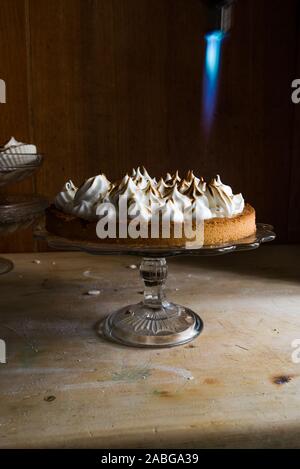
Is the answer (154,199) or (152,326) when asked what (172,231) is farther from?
(152,326)

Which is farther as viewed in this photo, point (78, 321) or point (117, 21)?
point (117, 21)

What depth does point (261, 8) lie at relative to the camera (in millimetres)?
1135

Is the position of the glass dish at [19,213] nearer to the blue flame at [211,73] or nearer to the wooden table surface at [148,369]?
the wooden table surface at [148,369]

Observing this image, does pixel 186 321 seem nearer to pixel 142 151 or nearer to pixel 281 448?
pixel 281 448

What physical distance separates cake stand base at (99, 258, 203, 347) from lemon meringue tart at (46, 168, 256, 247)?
133mm

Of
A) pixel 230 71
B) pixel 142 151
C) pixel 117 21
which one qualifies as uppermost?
pixel 117 21

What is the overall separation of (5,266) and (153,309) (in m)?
0.44

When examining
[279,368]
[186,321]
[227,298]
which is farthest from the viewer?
[227,298]

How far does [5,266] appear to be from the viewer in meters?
1.08

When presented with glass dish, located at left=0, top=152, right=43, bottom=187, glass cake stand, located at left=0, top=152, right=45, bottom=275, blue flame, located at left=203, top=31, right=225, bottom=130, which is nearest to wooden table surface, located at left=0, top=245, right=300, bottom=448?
glass cake stand, located at left=0, top=152, right=45, bottom=275

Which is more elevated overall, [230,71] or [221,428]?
[230,71]

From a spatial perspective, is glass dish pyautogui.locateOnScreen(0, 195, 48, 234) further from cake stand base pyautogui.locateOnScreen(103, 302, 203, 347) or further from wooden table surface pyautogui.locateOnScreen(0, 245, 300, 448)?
cake stand base pyautogui.locateOnScreen(103, 302, 203, 347)

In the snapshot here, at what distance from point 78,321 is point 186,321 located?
189mm

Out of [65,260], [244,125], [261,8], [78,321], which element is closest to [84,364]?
[78,321]
